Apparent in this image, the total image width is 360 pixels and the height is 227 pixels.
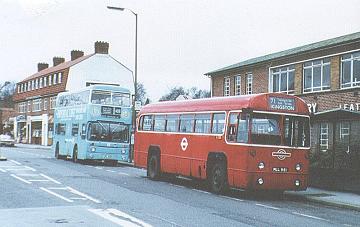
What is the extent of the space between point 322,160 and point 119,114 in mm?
12875

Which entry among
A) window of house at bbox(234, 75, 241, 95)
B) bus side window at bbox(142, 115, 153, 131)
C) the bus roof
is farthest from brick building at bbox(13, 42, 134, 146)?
the bus roof

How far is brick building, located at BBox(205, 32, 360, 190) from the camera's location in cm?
1909

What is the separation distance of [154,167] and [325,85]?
11.9 metres

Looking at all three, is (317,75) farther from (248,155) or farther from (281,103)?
(248,155)

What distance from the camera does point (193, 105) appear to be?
19031 millimetres

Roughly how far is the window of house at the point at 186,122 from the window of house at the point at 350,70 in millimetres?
10809

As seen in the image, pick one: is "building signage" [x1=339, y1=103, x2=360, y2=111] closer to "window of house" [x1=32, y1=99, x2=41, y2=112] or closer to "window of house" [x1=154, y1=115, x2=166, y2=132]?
"window of house" [x1=154, y1=115, x2=166, y2=132]

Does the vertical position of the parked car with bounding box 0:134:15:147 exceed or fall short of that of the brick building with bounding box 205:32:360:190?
it falls short

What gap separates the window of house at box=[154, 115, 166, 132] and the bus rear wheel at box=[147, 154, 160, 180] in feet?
3.48

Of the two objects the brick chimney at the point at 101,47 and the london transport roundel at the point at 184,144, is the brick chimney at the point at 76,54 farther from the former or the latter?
the london transport roundel at the point at 184,144

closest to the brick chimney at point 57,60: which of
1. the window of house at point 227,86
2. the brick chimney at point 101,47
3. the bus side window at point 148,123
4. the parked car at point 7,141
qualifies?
the brick chimney at point 101,47

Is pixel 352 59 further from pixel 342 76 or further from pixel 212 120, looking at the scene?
pixel 212 120

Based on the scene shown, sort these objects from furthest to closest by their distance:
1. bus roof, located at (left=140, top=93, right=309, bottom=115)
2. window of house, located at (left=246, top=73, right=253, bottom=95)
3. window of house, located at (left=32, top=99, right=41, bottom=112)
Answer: window of house, located at (left=32, top=99, right=41, bottom=112)
window of house, located at (left=246, top=73, right=253, bottom=95)
bus roof, located at (left=140, top=93, right=309, bottom=115)

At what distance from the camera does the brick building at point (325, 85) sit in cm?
1909
